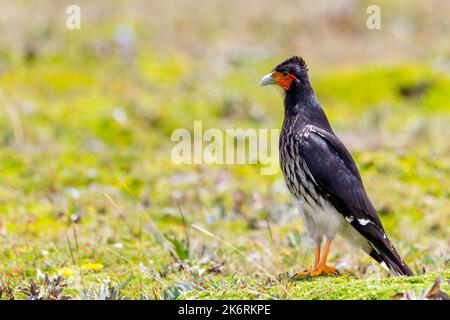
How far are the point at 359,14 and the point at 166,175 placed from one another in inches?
602

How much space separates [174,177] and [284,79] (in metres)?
3.99

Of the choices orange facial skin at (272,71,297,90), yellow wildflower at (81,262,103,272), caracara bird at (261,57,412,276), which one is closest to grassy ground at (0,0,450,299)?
yellow wildflower at (81,262,103,272)

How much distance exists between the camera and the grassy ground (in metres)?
5.86

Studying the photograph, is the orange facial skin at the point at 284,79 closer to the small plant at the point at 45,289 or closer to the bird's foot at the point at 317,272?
the bird's foot at the point at 317,272

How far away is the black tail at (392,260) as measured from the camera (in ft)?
17.7

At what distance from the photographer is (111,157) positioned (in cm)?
1082

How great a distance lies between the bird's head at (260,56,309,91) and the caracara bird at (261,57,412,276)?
0.46 m

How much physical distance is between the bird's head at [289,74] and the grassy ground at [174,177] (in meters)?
1.30

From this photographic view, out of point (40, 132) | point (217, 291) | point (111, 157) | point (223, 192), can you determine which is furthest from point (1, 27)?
point (217, 291)

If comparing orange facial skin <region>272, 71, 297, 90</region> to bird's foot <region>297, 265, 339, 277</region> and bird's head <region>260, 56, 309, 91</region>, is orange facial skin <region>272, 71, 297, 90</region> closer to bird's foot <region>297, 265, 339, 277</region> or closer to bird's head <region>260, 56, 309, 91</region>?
bird's head <region>260, 56, 309, 91</region>

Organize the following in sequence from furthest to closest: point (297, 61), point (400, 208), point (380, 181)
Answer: point (380, 181)
point (400, 208)
point (297, 61)

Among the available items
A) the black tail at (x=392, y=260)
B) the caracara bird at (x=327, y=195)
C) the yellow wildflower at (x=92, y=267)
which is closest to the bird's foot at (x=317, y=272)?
the caracara bird at (x=327, y=195)

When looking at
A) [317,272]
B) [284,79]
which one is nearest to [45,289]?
[317,272]

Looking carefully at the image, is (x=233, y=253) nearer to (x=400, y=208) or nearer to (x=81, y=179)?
(x=400, y=208)
